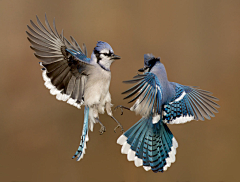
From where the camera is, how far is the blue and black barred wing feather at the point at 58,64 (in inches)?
58.4

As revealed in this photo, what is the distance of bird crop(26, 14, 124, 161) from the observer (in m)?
1.48

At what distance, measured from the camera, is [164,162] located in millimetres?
1627

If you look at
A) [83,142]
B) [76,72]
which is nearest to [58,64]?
[76,72]

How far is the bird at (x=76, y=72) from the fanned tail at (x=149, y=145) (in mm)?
183

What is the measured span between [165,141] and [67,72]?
0.77 metres

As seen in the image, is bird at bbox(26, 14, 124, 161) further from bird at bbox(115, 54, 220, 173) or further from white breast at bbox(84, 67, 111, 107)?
bird at bbox(115, 54, 220, 173)

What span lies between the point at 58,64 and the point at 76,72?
0.11 m

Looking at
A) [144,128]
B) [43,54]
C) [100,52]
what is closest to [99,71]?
[100,52]

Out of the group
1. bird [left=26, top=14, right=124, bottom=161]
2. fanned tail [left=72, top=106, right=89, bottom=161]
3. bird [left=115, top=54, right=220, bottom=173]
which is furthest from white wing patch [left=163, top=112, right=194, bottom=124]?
fanned tail [left=72, top=106, right=89, bottom=161]

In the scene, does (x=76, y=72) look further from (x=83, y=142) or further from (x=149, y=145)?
(x=149, y=145)

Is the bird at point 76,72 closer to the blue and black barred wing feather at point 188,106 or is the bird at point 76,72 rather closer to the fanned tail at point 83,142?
the fanned tail at point 83,142

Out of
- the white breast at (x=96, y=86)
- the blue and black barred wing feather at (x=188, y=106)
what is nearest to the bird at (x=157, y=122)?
the blue and black barred wing feather at (x=188, y=106)

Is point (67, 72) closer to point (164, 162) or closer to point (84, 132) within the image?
point (84, 132)

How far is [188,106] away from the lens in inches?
69.4
